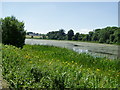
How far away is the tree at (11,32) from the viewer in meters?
13.4

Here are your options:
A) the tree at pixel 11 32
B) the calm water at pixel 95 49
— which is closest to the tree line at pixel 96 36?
the calm water at pixel 95 49

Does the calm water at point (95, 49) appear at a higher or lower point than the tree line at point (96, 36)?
lower

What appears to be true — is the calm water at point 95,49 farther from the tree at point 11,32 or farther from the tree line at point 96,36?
the tree line at point 96,36

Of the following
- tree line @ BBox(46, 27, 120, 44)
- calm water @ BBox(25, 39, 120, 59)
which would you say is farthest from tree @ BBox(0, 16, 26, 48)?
tree line @ BBox(46, 27, 120, 44)

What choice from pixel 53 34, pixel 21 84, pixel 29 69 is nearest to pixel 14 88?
pixel 21 84

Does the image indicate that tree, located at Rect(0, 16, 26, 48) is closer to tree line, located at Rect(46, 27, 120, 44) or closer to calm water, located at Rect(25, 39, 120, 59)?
calm water, located at Rect(25, 39, 120, 59)

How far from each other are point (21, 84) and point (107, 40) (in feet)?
169

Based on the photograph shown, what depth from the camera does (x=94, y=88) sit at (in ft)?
10.0

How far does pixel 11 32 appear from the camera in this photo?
13.5 m

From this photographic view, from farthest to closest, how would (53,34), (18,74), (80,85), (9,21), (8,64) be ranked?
(53,34), (9,21), (8,64), (18,74), (80,85)

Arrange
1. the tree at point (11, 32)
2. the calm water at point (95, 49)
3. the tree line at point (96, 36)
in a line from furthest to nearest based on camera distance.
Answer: the tree line at point (96, 36), the calm water at point (95, 49), the tree at point (11, 32)

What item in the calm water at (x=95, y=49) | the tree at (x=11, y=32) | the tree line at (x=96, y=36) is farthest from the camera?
the tree line at (x=96, y=36)

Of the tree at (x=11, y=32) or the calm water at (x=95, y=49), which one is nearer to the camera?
the tree at (x=11, y=32)

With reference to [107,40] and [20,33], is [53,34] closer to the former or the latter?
[107,40]
